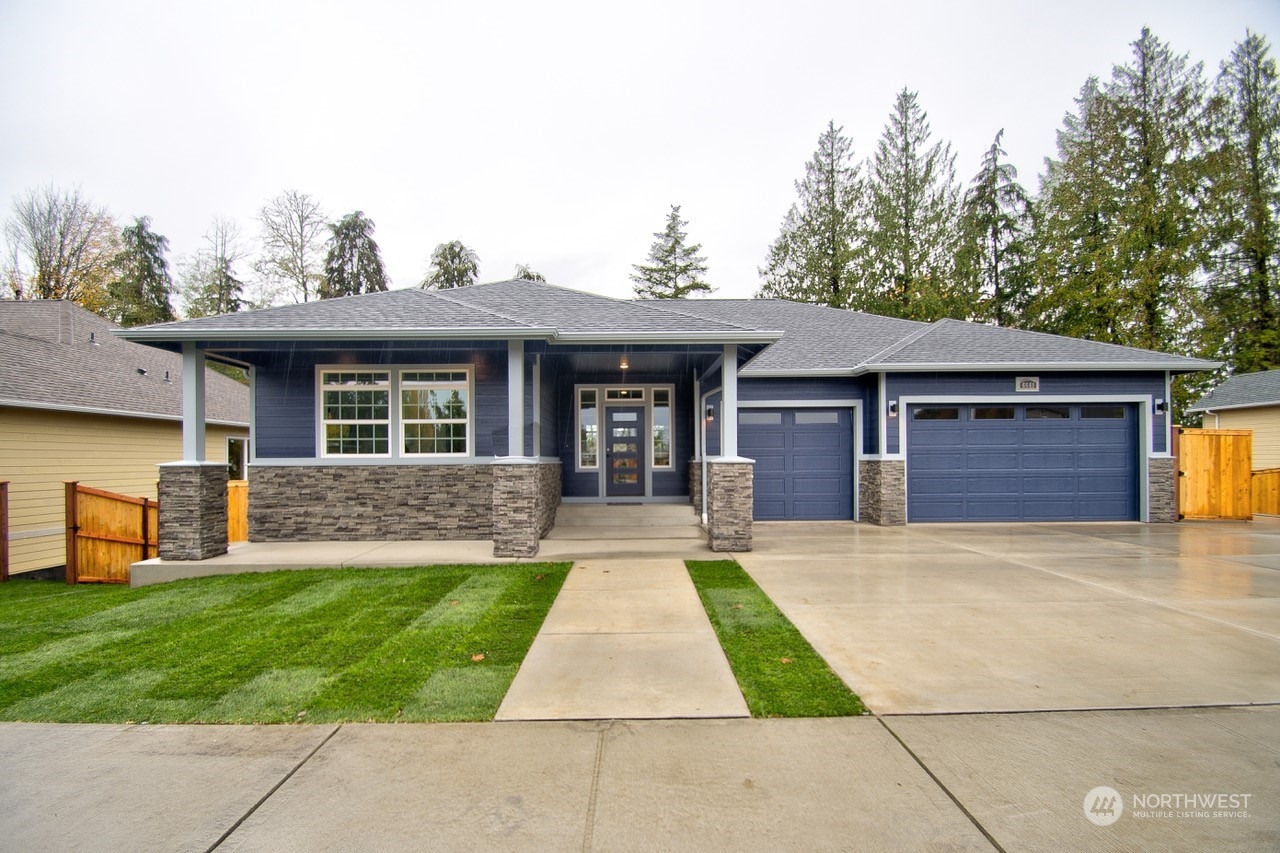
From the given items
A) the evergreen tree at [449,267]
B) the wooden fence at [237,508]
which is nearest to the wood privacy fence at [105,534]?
the wooden fence at [237,508]

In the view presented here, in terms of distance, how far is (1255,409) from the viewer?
1600 cm

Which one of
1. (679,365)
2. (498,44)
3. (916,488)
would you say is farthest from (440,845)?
(498,44)

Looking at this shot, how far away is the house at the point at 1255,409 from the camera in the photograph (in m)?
15.6

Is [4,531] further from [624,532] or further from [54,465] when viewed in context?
[624,532]

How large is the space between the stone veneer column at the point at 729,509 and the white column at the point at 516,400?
114 inches

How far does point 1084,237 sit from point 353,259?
104ft

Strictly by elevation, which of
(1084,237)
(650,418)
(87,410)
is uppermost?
(1084,237)

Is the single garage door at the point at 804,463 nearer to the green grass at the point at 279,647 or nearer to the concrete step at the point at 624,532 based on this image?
the concrete step at the point at 624,532

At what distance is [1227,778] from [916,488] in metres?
9.11

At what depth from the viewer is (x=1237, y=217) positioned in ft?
64.5

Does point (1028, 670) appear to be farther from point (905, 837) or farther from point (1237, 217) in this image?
point (1237, 217)

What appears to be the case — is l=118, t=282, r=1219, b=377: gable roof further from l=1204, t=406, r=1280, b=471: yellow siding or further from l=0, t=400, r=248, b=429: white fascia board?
l=1204, t=406, r=1280, b=471: yellow siding

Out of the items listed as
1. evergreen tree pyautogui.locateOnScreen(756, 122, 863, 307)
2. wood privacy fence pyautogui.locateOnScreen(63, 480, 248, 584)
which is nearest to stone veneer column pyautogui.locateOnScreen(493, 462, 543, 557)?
wood privacy fence pyautogui.locateOnScreen(63, 480, 248, 584)

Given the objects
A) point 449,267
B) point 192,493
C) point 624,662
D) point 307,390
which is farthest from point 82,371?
point 449,267
